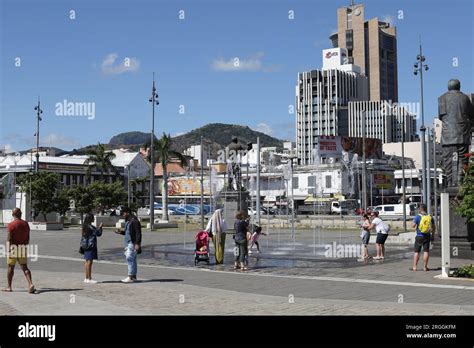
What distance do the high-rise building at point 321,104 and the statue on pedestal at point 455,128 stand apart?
6378 inches

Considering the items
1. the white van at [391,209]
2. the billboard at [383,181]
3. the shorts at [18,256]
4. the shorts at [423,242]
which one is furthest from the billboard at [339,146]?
the shorts at [18,256]

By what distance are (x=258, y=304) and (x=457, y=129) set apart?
458 inches

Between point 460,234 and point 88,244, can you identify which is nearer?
point 88,244

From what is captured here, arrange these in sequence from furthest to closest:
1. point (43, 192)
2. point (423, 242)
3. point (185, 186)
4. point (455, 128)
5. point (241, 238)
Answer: point (185, 186)
point (43, 192)
point (455, 128)
point (241, 238)
point (423, 242)

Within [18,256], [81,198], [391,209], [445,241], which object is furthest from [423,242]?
[391,209]

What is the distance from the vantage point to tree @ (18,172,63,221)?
54438mm

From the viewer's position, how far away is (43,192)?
54.7 metres

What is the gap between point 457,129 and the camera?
19234 mm

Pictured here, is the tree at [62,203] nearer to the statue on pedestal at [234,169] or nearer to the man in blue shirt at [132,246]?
the statue on pedestal at [234,169]

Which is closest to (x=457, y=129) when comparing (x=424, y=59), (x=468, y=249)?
(x=468, y=249)

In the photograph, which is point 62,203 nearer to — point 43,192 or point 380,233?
point 43,192

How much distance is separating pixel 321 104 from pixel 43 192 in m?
140

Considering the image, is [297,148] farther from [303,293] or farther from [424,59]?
[303,293]

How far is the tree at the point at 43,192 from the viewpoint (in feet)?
179
